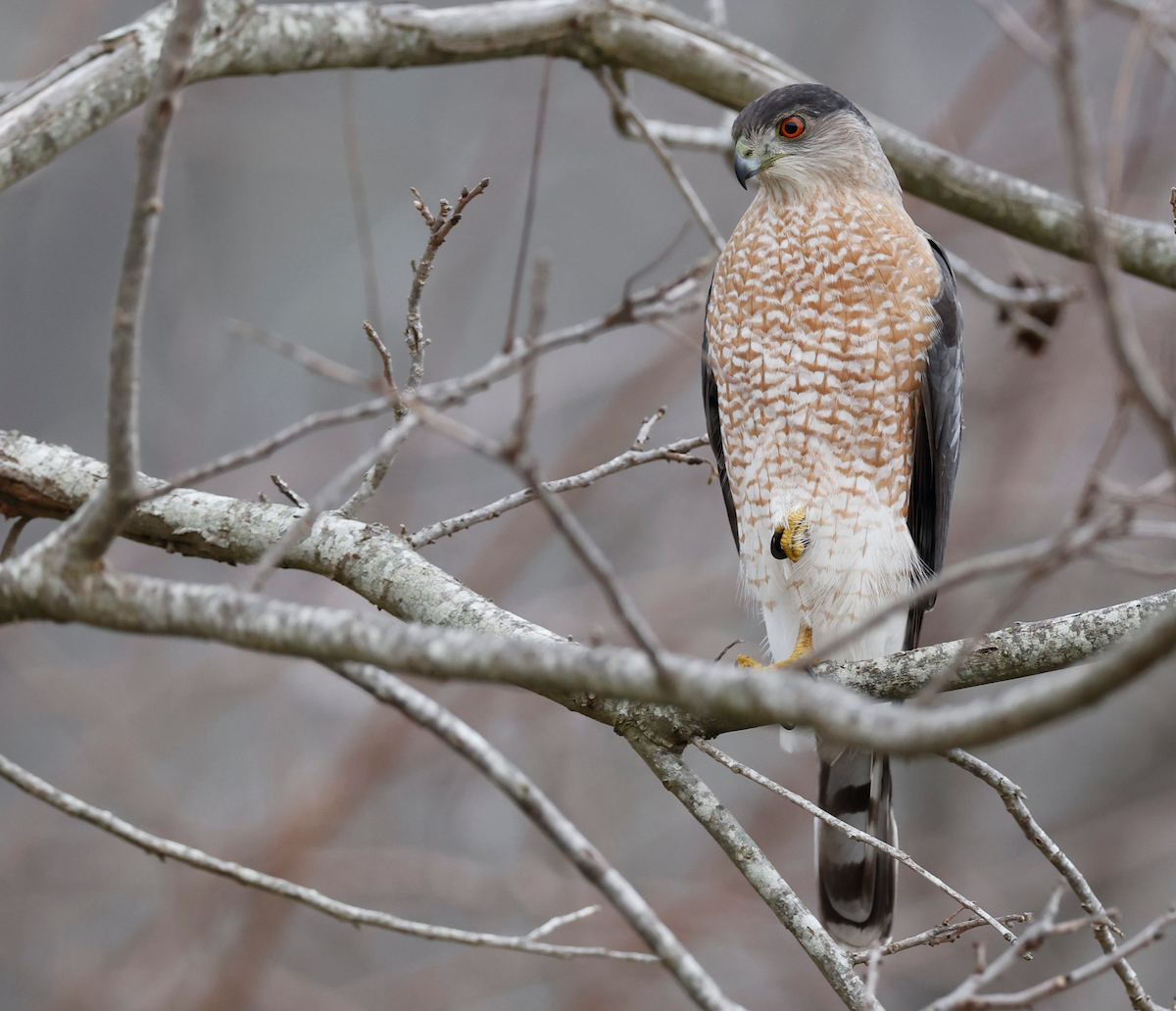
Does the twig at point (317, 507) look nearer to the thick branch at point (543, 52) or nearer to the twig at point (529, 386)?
the twig at point (529, 386)

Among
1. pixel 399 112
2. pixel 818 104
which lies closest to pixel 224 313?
pixel 399 112

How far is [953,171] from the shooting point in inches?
114

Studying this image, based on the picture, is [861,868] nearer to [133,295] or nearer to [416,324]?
[416,324]

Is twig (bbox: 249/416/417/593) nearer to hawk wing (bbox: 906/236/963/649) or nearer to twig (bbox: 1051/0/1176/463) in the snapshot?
twig (bbox: 1051/0/1176/463)

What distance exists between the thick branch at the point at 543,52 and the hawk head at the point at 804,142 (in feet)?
0.28

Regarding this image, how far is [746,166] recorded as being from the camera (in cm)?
295

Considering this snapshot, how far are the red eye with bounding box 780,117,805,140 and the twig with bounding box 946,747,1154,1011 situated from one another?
1719 mm

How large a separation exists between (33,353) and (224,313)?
1.31 m

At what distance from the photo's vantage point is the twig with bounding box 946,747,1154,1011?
5.63 feet

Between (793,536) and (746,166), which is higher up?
(746,166)

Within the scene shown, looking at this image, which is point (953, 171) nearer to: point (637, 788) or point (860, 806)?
point (860, 806)

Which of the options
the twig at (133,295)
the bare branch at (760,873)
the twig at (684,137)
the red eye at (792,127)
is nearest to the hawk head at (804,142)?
the red eye at (792,127)

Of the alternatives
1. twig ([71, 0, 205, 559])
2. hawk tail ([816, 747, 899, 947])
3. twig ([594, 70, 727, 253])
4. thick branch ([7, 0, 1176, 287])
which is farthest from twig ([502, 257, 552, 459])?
hawk tail ([816, 747, 899, 947])

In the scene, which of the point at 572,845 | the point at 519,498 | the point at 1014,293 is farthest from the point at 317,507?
the point at 1014,293
